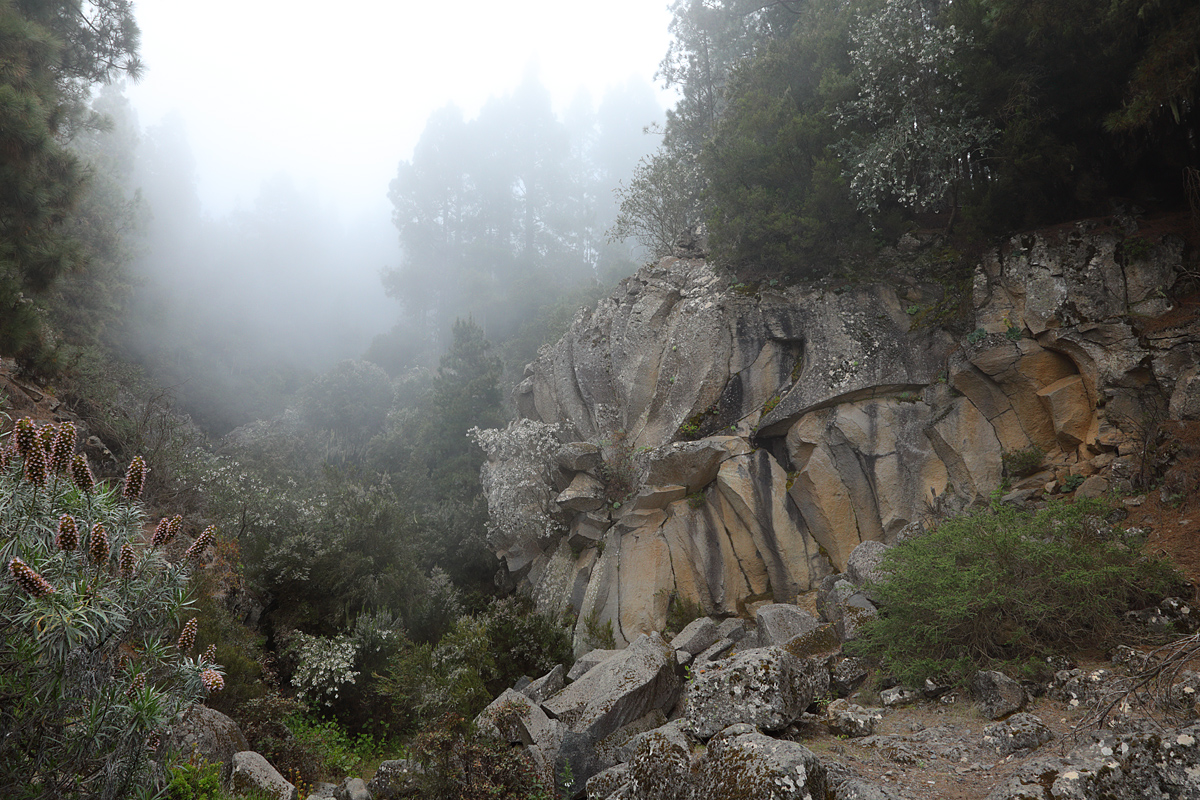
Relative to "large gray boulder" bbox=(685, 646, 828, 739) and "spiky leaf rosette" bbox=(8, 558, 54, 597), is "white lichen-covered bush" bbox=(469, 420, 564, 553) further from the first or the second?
"spiky leaf rosette" bbox=(8, 558, 54, 597)

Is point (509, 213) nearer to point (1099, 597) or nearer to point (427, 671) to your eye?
point (427, 671)

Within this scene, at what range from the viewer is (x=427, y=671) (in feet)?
31.7

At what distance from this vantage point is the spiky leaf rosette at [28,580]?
308cm

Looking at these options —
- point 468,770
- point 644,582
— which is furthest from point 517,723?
point 644,582

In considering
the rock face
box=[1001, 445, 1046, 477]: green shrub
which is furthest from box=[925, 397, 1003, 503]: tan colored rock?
box=[1001, 445, 1046, 477]: green shrub

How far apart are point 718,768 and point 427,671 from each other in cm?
723

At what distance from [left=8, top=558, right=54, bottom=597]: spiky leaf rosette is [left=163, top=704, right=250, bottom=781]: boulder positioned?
3.25 m

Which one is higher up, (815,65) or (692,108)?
(692,108)

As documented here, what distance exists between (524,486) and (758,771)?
14149 mm

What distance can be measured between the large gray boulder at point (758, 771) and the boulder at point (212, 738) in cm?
486

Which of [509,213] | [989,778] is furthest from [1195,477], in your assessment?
[509,213]

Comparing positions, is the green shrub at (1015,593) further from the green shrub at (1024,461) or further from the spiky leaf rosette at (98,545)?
the spiky leaf rosette at (98,545)

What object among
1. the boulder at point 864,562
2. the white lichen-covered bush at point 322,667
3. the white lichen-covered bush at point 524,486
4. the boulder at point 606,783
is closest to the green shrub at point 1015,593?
the boulder at point 864,562

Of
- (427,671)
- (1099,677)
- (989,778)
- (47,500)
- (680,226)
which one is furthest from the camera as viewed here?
(680,226)
